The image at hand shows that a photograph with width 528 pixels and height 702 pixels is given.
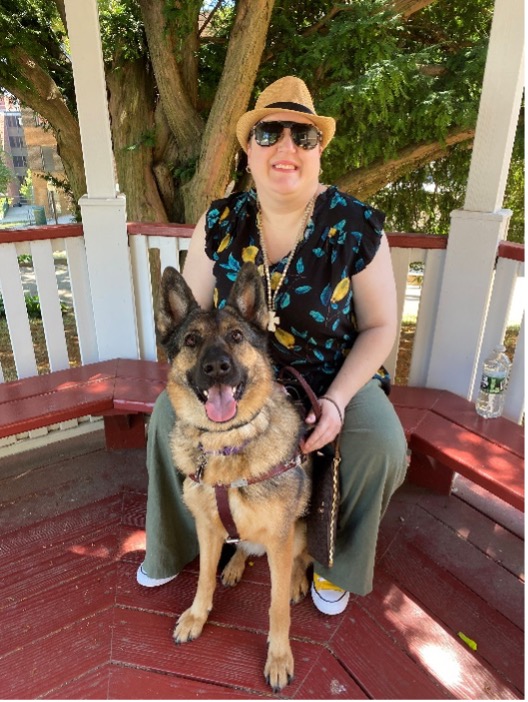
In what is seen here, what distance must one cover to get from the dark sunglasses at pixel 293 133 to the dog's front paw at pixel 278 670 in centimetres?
219

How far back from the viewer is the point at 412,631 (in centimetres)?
226

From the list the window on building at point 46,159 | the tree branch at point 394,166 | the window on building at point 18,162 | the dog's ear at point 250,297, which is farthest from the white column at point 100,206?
the window on building at point 18,162

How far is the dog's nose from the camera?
69.4 inches

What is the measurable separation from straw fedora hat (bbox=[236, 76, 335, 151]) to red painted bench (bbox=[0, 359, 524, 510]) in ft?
5.48

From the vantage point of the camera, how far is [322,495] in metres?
2.22

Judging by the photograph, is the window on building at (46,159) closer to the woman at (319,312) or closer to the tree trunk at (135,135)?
the tree trunk at (135,135)

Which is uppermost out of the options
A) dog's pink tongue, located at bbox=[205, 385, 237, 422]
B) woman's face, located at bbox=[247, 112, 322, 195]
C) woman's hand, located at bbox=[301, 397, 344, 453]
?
woman's face, located at bbox=[247, 112, 322, 195]

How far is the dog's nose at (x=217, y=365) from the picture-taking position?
1764mm

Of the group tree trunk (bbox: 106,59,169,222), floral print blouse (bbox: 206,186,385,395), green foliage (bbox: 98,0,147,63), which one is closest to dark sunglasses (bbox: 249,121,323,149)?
floral print blouse (bbox: 206,186,385,395)

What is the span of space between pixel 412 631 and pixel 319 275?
1670 millimetres

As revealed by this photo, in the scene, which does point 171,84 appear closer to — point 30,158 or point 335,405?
point 335,405

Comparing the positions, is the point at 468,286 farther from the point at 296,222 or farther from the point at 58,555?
the point at 58,555

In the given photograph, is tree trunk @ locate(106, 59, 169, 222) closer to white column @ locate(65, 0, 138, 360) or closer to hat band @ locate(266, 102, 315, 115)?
white column @ locate(65, 0, 138, 360)

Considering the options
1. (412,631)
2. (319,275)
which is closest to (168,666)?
(412,631)
